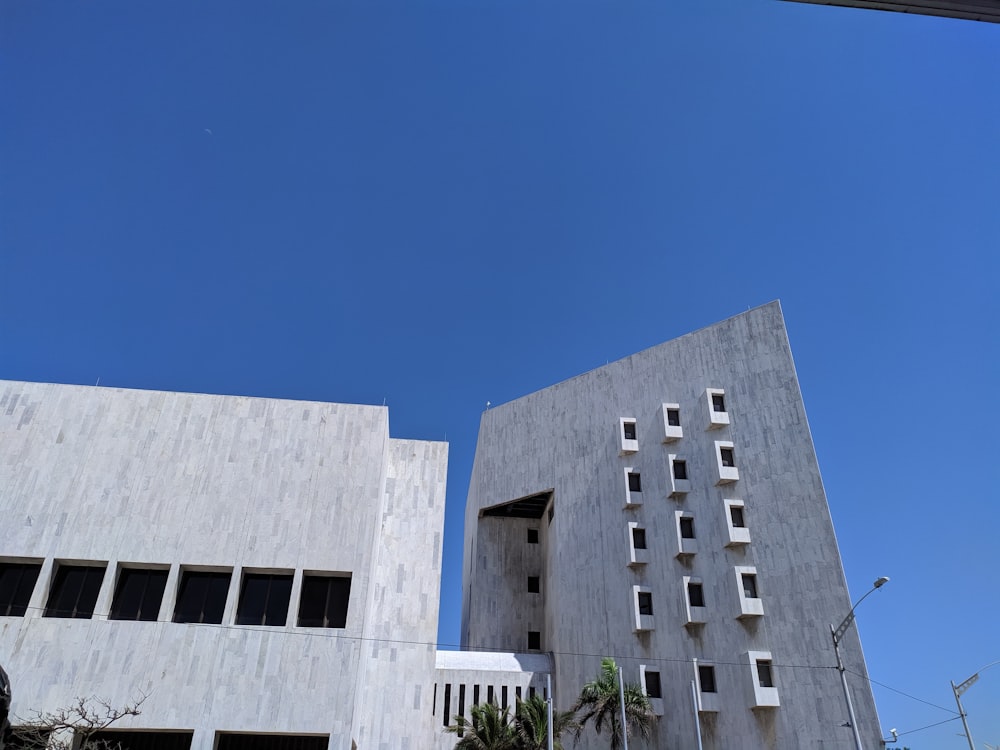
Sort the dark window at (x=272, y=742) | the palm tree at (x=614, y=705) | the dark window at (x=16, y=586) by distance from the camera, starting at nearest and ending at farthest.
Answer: the dark window at (x=272, y=742), the dark window at (x=16, y=586), the palm tree at (x=614, y=705)

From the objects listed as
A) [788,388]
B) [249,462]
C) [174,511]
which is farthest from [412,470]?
[788,388]

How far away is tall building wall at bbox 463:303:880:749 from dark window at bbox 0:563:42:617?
28.0 metres

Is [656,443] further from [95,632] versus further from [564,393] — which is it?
[95,632]

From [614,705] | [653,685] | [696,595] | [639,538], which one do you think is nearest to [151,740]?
[614,705]

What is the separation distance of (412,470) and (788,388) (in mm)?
22331

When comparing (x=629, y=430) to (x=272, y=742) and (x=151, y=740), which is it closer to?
(x=272, y=742)

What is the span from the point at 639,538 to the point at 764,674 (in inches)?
386

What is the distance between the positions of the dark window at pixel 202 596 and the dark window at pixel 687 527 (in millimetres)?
24534

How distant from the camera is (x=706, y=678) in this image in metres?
36.2

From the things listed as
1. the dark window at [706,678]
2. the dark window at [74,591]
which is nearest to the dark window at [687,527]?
the dark window at [706,678]

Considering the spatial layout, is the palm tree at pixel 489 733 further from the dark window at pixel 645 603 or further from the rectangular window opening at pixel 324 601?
the dark window at pixel 645 603

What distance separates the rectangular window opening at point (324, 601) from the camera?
29.7 metres

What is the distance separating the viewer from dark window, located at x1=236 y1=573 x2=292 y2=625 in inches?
1153

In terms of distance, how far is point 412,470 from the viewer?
3950 cm
